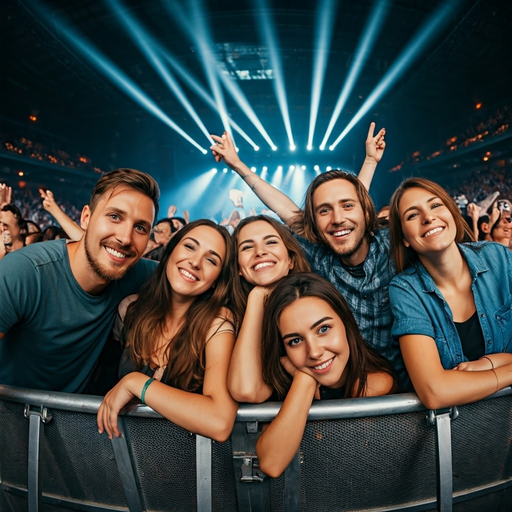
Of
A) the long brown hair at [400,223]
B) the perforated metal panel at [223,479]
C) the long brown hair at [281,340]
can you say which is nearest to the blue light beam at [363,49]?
the long brown hair at [400,223]

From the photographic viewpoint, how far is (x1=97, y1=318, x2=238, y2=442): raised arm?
1.09 meters

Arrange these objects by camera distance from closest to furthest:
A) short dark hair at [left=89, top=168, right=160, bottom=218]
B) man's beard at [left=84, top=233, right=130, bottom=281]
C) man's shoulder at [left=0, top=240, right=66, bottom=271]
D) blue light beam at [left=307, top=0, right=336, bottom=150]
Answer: man's shoulder at [left=0, top=240, right=66, bottom=271] → man's beard at [left=84, top=233, right=130, bottom=281] → short dark hair at [left=89, top=168, right=160, bottom=218] → blue light beam at [left=307, top=0, right=336, bottom=150]

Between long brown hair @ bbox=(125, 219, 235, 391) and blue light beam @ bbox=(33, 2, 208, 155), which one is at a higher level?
blue light beam @ bbox=(33, 2, 208, 155)

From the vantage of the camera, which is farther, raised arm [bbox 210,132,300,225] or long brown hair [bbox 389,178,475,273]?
raised arm [bbox 210,132,300,225]

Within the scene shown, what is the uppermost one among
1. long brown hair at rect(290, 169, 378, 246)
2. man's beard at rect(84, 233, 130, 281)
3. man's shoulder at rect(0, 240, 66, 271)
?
long brown hair at rect(290, 169, 378, 246)

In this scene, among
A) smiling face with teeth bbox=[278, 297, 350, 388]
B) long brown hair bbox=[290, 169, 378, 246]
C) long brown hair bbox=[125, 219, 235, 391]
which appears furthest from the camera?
long brown hair bbox=[290, 169, 378, 246]

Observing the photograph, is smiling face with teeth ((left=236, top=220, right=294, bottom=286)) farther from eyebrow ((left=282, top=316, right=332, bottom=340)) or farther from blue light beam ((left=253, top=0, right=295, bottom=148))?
blue light beam ((left=253, top=0, right=295, bottom=148))

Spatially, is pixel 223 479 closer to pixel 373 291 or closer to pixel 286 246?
pixel 286 246

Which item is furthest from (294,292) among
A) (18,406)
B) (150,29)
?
(150,29)

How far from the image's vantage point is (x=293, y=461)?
1.06 meters

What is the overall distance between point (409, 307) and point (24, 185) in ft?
61.3

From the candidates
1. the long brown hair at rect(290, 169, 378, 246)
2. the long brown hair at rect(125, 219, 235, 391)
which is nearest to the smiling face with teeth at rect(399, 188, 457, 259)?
the long brown hair at rect(290, 169, 378, 246)

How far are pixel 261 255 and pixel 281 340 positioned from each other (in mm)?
551

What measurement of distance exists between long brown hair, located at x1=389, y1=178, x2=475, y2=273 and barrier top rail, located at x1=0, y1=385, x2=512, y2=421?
790 mm
